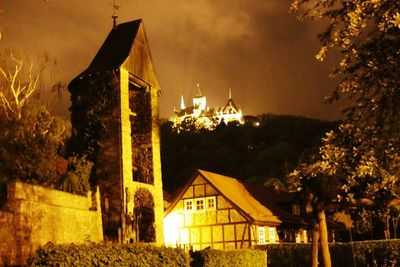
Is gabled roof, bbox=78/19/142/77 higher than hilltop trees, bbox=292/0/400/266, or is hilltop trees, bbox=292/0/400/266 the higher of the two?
gabled roof, bbox=78/19/142/77

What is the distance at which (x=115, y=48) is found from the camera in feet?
101

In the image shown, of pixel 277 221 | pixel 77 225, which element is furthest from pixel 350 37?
pixel 277 221

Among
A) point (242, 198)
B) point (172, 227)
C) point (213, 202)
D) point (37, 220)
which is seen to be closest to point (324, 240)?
point (37, 220)

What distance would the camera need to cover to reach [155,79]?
106 feet

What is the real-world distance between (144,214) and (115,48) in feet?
33.1

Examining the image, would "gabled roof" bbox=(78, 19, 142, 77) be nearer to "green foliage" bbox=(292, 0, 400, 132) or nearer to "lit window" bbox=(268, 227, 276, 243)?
"lit window" bbox=(268, 227, 276, 243)

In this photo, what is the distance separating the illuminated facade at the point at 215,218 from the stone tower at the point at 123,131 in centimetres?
449

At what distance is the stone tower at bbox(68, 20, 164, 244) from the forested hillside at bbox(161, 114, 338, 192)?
27.1 metres

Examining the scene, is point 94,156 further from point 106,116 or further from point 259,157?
point 259,157

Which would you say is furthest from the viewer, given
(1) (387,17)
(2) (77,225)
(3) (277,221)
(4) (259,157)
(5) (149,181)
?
(4) (259,157)

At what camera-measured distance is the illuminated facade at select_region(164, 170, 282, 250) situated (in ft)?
107

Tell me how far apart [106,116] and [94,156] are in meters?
2.30

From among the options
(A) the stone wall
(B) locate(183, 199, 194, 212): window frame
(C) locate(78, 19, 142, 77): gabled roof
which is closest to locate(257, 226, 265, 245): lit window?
(B) locate(183, 199, 194, 212): window frame

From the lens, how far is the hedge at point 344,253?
28.4m
